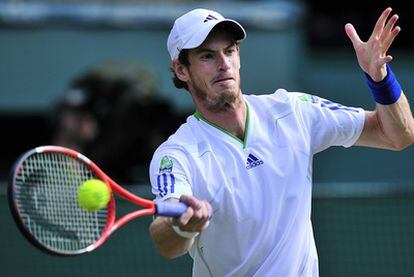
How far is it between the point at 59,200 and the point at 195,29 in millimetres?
1087

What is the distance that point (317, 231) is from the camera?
335 inches

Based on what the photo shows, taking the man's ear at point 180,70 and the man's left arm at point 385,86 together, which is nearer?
the man's left arm at point 385,86

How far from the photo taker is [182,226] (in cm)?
467

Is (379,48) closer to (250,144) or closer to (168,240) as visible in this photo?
(250,144)

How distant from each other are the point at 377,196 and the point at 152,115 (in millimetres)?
2362

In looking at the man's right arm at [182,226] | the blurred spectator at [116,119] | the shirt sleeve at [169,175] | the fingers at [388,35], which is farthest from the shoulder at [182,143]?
the blurred spectator at [116,119]

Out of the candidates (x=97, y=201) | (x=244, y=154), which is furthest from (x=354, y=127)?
(x=97, y=201)

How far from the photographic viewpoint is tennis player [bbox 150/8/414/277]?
5156 mm

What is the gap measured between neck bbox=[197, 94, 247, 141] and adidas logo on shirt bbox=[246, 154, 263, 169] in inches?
6.5

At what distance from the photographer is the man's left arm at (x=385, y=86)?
5281 mm

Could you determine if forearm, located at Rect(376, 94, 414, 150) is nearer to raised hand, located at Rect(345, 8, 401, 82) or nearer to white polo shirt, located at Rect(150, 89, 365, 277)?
raised hand, located at Rect(345, 8, 401, 82)

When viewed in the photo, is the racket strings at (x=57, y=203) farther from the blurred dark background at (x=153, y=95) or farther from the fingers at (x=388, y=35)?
the blurred dark background at (x=153, y=95)

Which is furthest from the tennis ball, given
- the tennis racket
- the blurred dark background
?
the blurred dark background

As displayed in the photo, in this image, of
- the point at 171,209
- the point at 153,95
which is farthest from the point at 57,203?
the point at 153,95
